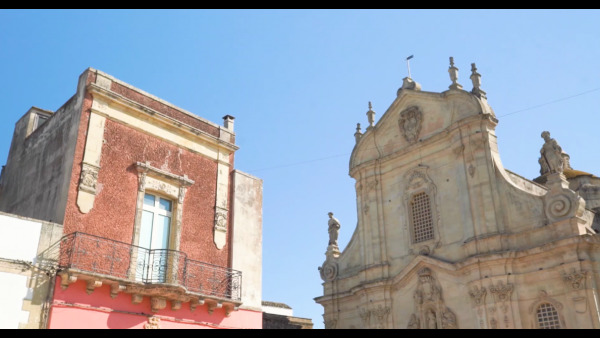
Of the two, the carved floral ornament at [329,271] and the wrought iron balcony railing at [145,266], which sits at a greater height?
the carved floral ornament at [329,271]

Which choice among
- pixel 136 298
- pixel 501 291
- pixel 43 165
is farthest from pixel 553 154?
pixel 43 165

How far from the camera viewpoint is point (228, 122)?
1647 cm

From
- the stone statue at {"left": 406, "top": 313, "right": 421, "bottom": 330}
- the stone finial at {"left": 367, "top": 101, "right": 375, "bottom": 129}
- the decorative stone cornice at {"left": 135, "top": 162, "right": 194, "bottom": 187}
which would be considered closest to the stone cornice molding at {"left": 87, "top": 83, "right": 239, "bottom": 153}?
the decorative stone cornice at {"left": 135, "top": 162, "right": 194, "bottom": 187}

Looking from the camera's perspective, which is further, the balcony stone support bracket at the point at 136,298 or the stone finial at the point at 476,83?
the stone finial at the point at 476,83

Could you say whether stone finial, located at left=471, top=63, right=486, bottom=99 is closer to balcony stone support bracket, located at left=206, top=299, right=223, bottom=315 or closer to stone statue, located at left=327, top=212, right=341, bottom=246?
stone statue, located at left=327, top=212, right=341, bottom=246

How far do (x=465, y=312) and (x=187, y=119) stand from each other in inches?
506

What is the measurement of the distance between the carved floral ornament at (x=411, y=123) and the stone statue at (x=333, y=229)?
5.39 m

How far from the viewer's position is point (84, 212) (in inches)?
475

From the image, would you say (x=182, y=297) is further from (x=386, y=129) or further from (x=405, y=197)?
(x=386, y=129)

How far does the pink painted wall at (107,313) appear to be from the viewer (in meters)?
10.9

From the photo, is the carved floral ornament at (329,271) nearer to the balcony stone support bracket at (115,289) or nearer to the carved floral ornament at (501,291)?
the carved floral ornament at (501,291)

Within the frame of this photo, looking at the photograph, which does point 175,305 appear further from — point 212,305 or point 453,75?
point 453,75

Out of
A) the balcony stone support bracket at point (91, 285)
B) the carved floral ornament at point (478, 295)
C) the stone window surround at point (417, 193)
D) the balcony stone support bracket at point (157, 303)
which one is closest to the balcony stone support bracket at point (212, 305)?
the balcony stone support bracket at point (157, 303)

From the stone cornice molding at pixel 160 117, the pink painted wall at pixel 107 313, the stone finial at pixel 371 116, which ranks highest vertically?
the stone finial at pixel 371 116
